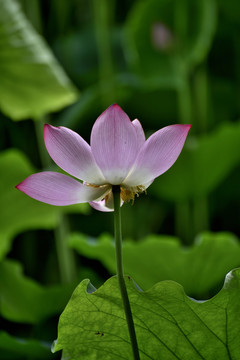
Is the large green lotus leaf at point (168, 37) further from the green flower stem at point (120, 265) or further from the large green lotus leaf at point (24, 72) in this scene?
the green flower stem at point (120, 265)

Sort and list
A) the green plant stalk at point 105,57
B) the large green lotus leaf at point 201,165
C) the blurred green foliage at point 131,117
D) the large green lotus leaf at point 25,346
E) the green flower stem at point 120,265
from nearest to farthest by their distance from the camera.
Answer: the green flower stem at point 120,265 < the large green lotus leaf at point 25,346 < the blurred green foliage at point 131,117 < the large green lotus leaf at point 201,165 < the green plant stalk at point 105,57

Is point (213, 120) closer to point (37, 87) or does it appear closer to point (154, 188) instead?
point (154, 188)

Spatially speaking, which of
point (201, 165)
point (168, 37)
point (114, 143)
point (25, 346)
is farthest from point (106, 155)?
A: point (168, 37)

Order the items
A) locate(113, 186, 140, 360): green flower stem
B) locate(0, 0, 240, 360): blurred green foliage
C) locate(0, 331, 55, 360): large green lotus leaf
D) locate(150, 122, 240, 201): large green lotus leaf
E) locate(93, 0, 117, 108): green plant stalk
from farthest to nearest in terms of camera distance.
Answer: locate(93, 0, 117, 108): green plant stalk → locate(150, 122, 240, 201): large green lotus leaf → locate(0, 0, 240, 360): blurred green foliage → locate(0, 331, 55, 360): large green lotus leaf → locate(113, 186, 140, 360): green flower stem

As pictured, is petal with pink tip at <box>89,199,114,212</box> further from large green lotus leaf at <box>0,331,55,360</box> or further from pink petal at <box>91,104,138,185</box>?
large green lotus leaf at <box>0,331,55,360</box>

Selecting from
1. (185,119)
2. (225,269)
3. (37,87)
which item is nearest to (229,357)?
(225,269)

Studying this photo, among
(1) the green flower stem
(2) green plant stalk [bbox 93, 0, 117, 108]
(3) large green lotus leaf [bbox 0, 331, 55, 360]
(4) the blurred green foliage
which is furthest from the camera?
(2) green plant stalk [bbox 93, 0, 117, 108]

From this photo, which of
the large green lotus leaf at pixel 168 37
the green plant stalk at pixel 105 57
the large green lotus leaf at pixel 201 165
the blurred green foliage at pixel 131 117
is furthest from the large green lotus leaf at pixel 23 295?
the large green lotus leaf at pixel 168 37

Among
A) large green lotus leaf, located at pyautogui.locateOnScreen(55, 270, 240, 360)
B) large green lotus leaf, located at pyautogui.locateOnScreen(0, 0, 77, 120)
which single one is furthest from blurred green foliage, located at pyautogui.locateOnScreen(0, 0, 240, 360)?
large green lotus leaf, located at pyautogui.locateOnScreen(55, 270, 240, 360)
